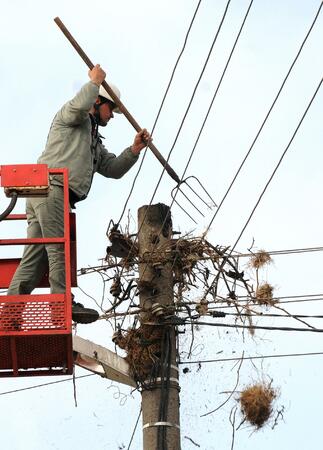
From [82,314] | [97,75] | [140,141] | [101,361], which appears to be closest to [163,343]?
[101,361]

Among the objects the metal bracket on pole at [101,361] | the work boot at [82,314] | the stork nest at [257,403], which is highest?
the work boot at [82,314]

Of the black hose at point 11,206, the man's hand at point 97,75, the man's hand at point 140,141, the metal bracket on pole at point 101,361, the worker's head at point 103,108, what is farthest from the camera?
the man's hand at point 140,141

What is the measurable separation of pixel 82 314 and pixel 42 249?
71 cm

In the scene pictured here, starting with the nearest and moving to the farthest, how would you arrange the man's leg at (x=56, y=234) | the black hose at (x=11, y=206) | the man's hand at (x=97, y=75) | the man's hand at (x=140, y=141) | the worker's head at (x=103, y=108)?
the black hose at (x=11, y=206), the man's leg at (x=56, y=234), the man's hand at (x=97, y=75), the worker's head at (x=103, y=108), the man's hand at (x=140, y=141)

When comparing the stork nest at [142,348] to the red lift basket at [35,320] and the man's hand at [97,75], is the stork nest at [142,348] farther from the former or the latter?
the man's hand at [97,75]

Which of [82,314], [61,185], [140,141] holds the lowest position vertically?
[82,314]

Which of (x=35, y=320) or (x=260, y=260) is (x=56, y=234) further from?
(x=260, y=260)

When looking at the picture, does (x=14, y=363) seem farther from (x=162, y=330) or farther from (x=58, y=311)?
(x=162, y=330)

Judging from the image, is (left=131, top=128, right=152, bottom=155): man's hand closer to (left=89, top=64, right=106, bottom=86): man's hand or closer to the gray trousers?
(left=89, top=64, right=106, bottom=86): man's hand

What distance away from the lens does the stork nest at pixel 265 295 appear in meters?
9.61

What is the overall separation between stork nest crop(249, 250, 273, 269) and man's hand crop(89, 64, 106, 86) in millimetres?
2268

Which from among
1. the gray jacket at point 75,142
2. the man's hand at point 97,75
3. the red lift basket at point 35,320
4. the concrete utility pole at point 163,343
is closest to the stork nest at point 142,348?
the concrete utility pole at point 163,343

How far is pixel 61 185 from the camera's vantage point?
8.71 metres

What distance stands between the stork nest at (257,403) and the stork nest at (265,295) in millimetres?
1004
